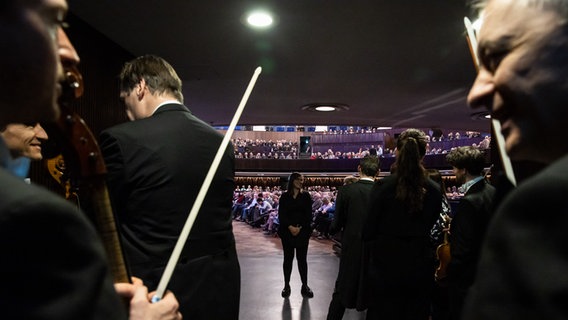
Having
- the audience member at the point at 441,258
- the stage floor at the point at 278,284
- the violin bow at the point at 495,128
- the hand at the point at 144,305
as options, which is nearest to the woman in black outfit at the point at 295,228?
the stage floor at the point at 278,284

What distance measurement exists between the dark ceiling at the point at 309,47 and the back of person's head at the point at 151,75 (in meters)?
1.40

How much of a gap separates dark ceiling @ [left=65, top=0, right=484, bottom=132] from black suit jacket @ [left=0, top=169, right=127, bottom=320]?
272 centimetres

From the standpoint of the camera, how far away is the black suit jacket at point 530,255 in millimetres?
433

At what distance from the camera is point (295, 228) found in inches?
201

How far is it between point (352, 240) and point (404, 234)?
0.86 metres

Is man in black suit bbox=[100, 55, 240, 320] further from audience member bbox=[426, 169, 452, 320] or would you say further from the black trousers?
the black trousers

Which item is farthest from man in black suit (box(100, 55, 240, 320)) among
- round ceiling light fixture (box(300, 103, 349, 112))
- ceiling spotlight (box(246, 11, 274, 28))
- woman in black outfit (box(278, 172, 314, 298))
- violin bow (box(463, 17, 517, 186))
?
round ceiling light fixture (box(300, 103, 349, 112))

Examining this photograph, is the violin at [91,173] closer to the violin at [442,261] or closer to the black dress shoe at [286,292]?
the violin at [442,261]

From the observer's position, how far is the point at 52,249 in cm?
44

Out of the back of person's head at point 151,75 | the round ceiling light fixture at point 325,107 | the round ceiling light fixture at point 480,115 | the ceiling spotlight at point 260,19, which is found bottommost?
the back of person's head at point 151,75

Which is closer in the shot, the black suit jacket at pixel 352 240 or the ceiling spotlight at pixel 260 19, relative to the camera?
the ceiling spotlight at pixel 260 19

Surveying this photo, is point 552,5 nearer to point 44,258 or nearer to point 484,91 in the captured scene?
point 484,91

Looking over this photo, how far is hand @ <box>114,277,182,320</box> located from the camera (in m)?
0.80

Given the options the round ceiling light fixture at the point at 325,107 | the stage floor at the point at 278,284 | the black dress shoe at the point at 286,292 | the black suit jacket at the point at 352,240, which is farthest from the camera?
the round ceiling light fixture at the point at 325,107
